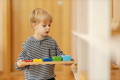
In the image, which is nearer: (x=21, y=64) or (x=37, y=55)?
(x=21, y=64)

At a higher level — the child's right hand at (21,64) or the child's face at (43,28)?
the child's face at (43,28)

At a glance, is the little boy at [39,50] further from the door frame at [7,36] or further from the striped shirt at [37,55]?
the door frame at [7,36]

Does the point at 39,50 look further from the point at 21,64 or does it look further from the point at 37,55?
the point at 21,64

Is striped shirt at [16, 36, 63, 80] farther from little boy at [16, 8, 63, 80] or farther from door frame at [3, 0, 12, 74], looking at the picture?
door frame at [3, 0, 12, 74]

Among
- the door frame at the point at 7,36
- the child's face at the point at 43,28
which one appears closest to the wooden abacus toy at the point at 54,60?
the child's face at the point at 43,28

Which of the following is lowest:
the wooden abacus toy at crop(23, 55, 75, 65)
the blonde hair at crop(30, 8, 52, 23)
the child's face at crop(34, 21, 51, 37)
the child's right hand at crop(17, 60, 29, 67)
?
the child's right hand at crop(17, 60, 29, 67)

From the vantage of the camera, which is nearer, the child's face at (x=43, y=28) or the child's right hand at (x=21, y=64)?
the child's right hand at (x=21, y=64)

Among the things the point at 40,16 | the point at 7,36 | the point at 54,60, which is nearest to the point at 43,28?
the point at 40,16

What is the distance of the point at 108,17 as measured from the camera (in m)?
0.93

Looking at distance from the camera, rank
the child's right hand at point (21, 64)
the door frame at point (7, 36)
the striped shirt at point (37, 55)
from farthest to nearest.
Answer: the door frame at point (7, 36), the striped shirt at point (37, 55), the child's right hand at point (21, 64)

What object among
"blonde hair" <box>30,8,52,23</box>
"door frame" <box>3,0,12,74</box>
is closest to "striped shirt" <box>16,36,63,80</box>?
"blonde hair" <box>30,8,52,23</box>

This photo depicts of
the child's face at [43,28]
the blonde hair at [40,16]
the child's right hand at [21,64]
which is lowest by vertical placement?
the child's right hand at [21,64]

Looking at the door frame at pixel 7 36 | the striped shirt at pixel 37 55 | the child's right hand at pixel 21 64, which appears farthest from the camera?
the door frame at pixel 7 36

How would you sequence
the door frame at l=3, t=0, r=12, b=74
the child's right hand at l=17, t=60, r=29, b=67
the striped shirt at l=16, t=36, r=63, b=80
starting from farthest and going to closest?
the door frame at l=3, t=0, r=12, b=74 < the striped shirt at l=16, t=36, r=63, b=80 < the child's right hand at l=17, t=60, r=29, b=67
